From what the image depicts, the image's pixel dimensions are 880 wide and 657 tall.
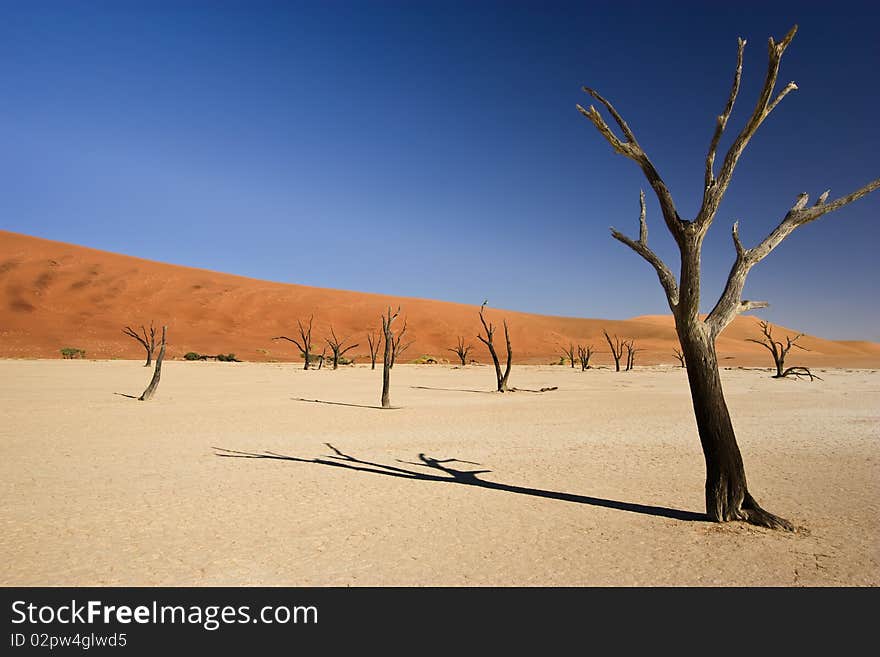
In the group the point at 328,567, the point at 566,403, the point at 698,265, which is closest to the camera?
the point at 328,567

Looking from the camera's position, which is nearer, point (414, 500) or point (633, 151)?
point (633, 151)

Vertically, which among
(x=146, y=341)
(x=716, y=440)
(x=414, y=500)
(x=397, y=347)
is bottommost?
(x=414, y=500)

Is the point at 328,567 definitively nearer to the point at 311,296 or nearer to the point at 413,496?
the point at 413,496

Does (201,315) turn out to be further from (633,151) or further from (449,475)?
(633,151)

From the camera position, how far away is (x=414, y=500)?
7.02m

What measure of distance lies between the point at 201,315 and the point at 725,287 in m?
72.7

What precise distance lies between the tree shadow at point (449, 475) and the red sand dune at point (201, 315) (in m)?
47.5

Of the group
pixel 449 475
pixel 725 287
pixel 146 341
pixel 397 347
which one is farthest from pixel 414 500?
pixel 146 341

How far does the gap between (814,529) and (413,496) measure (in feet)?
15.0

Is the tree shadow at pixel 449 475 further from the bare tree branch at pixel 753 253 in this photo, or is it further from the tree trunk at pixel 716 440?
the bare tree branch at pixel 753 253

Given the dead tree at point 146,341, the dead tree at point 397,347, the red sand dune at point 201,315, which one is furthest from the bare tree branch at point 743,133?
the red sand dune at point 201,315

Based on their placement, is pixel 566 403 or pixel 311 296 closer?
pixel 566 403

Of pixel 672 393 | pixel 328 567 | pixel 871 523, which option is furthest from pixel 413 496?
pixel 672 393

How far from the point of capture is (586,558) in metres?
5.02
